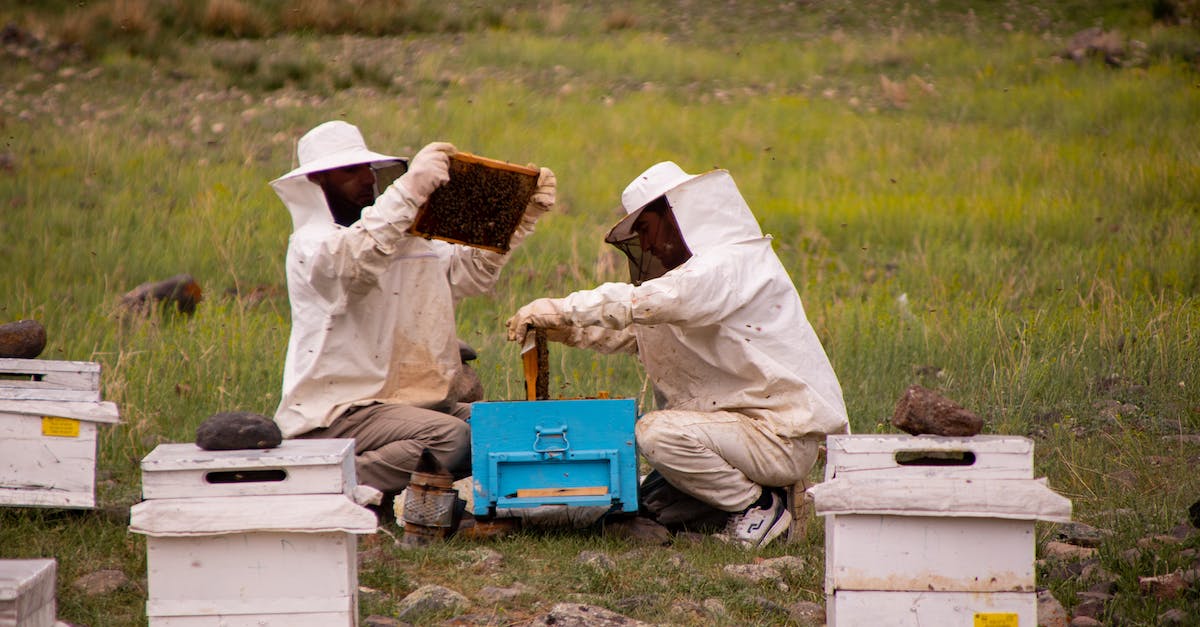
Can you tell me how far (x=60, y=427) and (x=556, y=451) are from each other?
2.01m

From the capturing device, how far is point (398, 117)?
45.9 feet

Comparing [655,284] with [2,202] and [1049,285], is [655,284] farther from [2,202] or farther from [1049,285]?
[2,202]

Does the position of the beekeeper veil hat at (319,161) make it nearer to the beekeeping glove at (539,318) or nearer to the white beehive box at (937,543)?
the beekeeping glove at (539,318)

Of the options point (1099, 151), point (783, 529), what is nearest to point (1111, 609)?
point (783, 529)

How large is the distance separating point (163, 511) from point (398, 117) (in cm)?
1086

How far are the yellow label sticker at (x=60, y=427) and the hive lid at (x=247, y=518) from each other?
143 centimetres

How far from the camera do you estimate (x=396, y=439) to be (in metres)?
5.20

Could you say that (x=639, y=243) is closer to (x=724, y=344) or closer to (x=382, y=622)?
(x=724, y=344)

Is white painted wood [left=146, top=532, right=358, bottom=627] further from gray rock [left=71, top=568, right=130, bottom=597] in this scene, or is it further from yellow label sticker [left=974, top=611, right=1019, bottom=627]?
yellow label sticker [left=974, top=611, right=1019, bottom=627]

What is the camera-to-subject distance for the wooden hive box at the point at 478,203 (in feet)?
16.8

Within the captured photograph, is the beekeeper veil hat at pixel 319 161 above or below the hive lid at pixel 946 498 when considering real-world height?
above

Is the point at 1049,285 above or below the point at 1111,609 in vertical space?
above

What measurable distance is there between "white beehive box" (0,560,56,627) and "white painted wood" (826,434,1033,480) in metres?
2.38

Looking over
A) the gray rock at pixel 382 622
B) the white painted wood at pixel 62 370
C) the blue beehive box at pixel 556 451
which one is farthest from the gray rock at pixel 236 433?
the white painted wood at pixel 62 370
